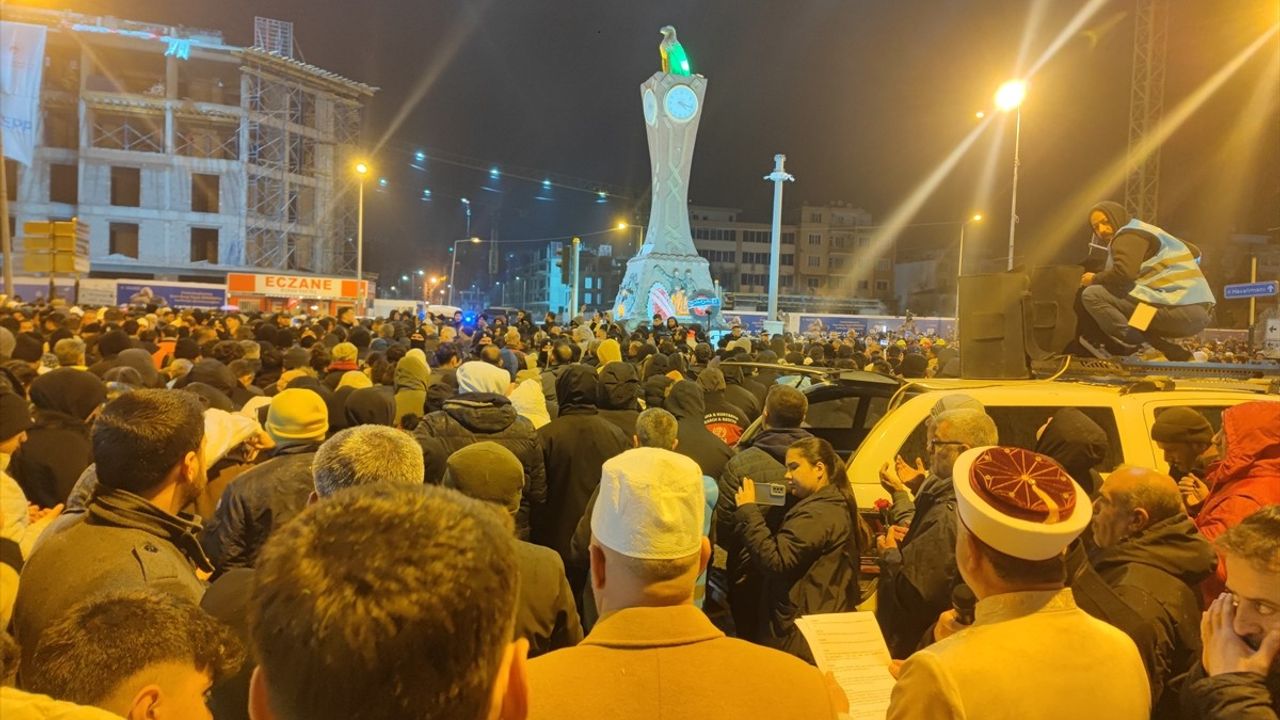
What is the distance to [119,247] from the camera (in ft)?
139

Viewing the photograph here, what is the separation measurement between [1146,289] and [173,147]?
4653 cm

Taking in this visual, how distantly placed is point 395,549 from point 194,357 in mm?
9620

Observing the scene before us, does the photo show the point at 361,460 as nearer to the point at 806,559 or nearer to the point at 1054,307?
the point at 806,559

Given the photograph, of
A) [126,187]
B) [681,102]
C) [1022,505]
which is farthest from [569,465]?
[126,187]

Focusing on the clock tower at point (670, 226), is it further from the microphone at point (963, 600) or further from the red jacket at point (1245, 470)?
the microphone at point (963, 600)

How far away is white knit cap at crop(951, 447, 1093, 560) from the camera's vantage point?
2092 mm

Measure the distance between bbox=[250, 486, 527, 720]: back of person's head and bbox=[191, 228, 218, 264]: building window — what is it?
48.2m

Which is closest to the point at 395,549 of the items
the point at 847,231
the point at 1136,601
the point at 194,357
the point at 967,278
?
the point at 1136,601

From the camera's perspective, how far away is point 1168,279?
6402 mm

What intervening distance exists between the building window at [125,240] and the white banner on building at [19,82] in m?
21.9

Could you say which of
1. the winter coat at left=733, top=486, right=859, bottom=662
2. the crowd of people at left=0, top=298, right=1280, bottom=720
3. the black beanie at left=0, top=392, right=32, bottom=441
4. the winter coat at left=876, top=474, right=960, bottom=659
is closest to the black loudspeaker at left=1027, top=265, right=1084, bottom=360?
the crowd of people at left=0, top=298, right=1280, bottom=720

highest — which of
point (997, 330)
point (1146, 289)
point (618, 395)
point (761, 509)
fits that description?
point (1146, 289)

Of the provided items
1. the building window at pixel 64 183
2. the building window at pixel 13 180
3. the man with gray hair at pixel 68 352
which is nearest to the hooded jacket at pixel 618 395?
the man with gray hair at pixel 68 352

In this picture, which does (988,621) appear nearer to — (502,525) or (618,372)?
(502,525)
